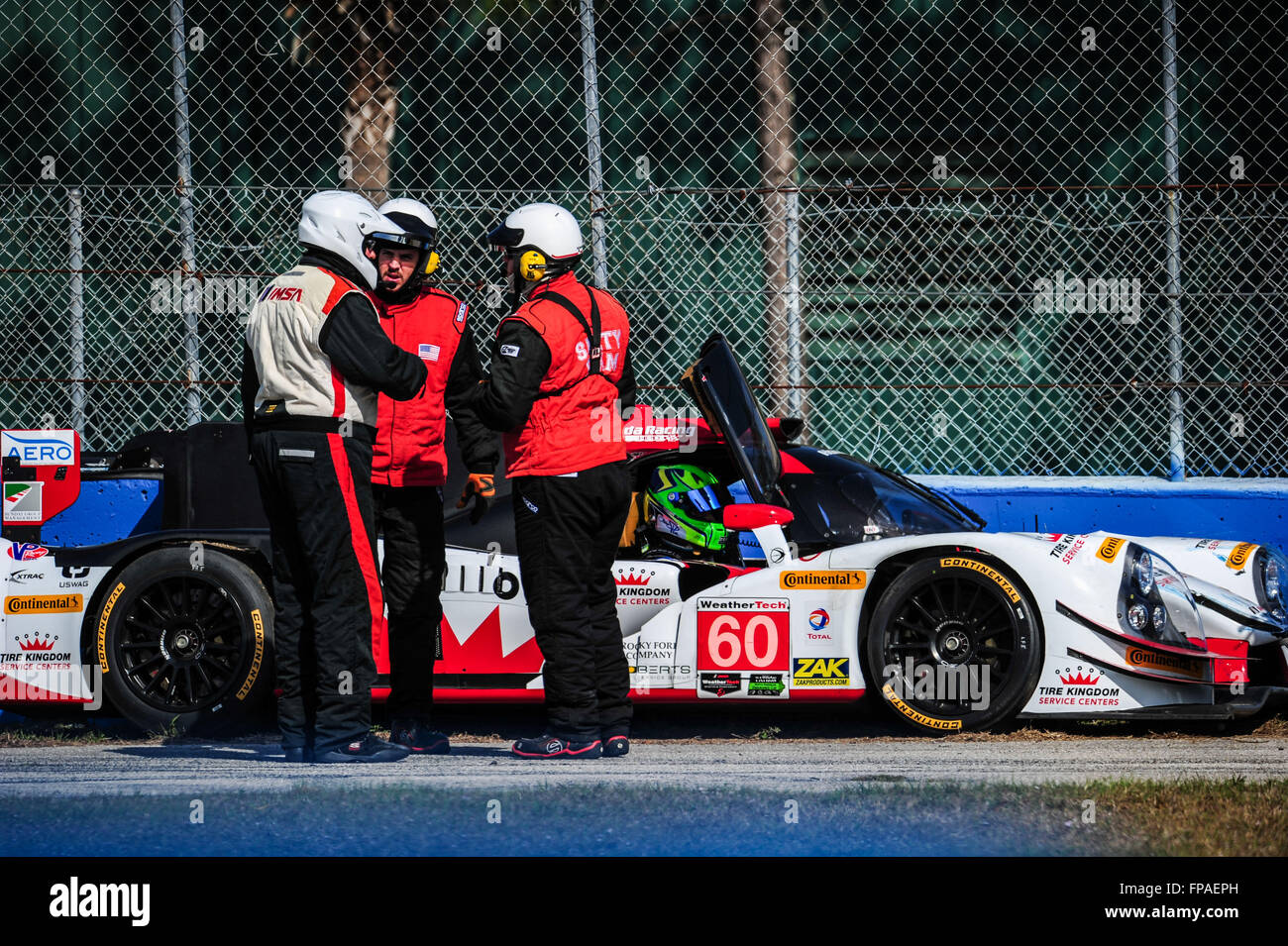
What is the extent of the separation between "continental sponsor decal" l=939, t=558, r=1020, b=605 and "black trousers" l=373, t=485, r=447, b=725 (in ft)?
6.35

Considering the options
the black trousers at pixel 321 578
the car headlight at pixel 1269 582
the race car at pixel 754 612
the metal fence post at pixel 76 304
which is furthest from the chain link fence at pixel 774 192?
the black trousers at pixel 321 578

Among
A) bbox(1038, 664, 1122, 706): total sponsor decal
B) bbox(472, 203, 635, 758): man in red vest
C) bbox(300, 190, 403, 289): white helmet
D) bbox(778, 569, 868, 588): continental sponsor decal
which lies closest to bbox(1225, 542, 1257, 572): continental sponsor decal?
bbox(1038, 664, 1122, 706): total sponsor decal

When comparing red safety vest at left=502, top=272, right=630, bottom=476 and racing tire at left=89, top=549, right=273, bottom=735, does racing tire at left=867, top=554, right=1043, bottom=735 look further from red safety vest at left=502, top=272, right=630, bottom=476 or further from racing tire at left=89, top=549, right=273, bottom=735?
racing tire at left=89, top=549, right=273, bottom=735


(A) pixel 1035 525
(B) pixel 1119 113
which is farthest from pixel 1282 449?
(B) pixel 1119 113

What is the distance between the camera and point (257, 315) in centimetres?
494

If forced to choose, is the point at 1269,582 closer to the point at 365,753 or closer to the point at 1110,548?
the point at 1110,548

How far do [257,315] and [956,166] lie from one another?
6.71 meters

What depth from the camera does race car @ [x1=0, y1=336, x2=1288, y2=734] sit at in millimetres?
5602

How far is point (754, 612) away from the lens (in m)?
5.78

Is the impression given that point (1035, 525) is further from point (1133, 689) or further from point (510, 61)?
point (510, 61)

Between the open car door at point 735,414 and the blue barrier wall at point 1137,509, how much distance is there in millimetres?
2223

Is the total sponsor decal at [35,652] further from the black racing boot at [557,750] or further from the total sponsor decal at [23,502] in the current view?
the black racing boot at [557,750]

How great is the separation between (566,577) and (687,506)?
102cm

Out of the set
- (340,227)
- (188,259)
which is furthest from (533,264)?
(188,259)
